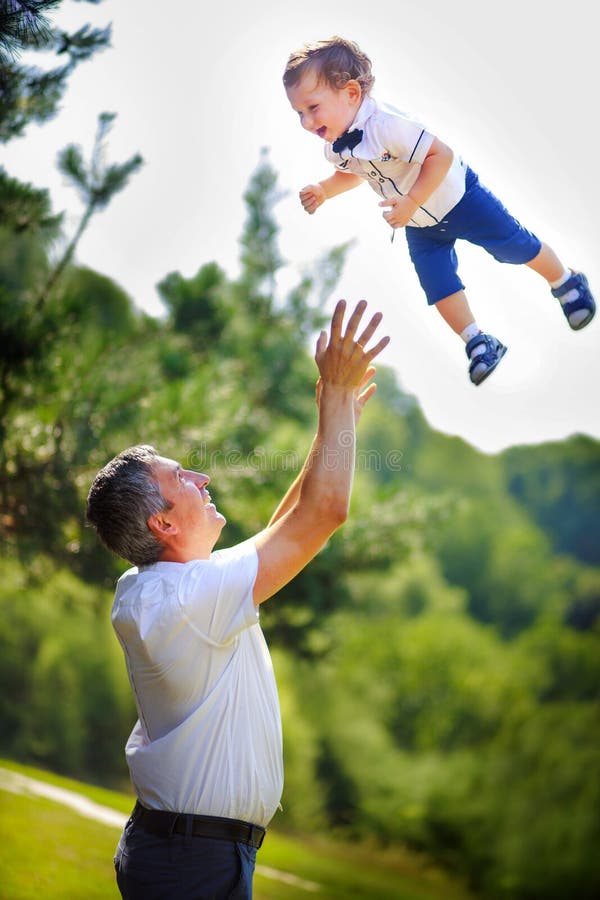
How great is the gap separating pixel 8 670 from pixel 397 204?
40.3ft

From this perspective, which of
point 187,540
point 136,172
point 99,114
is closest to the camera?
point 187,540

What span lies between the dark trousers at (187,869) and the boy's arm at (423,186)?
1341 millimetres

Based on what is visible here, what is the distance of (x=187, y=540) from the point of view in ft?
7.10

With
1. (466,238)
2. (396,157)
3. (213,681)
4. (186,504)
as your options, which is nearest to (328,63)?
(396,157)

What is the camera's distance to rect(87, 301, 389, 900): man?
197 cm

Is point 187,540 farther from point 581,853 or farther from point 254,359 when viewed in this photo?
point 581,853

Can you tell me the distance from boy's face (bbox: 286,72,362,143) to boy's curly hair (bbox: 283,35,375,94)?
11 millimetres

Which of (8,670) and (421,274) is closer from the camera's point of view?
(421,274)

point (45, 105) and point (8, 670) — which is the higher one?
point (45, 105)

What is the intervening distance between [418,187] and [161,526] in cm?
92

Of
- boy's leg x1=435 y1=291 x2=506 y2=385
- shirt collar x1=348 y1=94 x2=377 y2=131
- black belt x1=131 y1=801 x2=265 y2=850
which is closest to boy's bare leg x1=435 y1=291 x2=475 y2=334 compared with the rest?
boy's leg x1=435 y1=291 x2=506 y2=385

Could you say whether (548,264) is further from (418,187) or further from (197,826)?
(197,826)

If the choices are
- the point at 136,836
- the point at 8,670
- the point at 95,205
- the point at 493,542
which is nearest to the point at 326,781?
the point at 8,670

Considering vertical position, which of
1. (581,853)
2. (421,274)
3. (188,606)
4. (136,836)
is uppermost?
(421,274)
